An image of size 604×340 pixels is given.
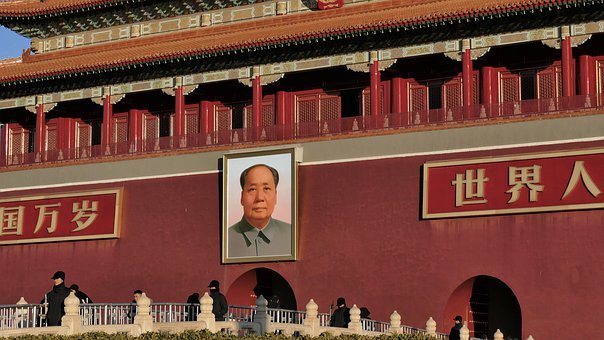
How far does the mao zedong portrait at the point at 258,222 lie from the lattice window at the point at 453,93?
464 cm

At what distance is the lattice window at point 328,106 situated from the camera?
113 ft

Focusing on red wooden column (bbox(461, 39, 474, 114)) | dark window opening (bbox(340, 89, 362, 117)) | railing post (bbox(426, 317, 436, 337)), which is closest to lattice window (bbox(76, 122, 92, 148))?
dark window opening (bbox(340, 89, 362, 117))

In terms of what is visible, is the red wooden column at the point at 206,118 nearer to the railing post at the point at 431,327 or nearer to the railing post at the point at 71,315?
the railing post at the point at 431,327

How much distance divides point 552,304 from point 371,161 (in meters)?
5.64

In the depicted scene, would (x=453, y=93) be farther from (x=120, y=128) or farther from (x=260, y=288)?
(x=120, y=128)

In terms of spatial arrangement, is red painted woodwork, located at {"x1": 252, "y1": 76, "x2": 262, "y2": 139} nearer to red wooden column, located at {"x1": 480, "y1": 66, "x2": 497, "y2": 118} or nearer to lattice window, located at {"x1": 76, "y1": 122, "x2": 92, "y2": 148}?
red wooden column, located at {"x1": 480, "y1": 66, "x2": 497, "y2": 118}

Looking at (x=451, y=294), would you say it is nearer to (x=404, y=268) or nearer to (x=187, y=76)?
(x=404, y=268)

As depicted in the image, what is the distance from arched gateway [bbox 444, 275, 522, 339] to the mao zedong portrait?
15.3ft

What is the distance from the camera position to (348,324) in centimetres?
2627

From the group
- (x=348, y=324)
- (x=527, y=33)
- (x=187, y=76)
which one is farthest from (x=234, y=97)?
(x=348, y=324)

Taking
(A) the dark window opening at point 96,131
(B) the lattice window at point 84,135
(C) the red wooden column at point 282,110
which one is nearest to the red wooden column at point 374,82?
(C) the red wooden column at point 282,110

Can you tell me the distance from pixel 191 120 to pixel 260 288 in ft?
19.2

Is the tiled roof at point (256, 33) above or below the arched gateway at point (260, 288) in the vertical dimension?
above

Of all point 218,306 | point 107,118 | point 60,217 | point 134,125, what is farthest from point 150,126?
point 218,306
